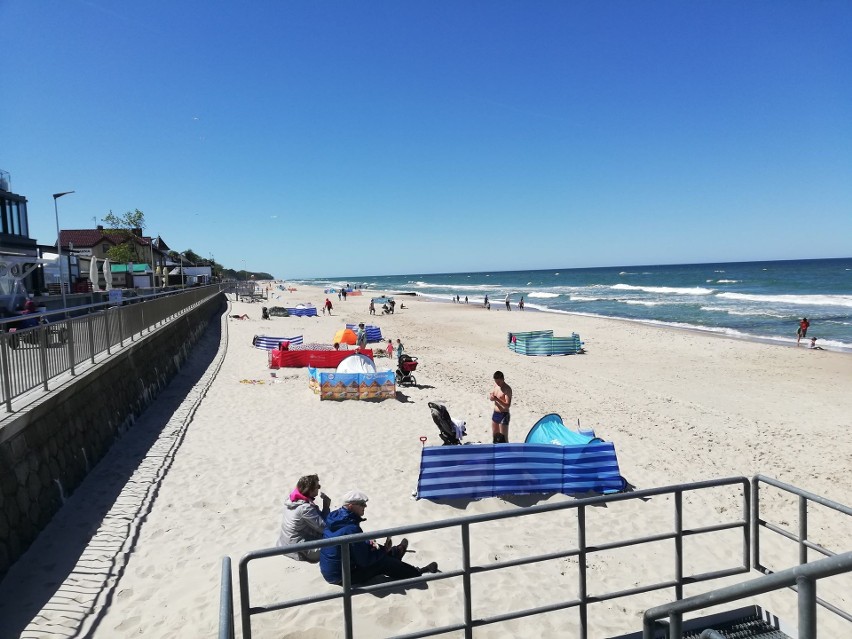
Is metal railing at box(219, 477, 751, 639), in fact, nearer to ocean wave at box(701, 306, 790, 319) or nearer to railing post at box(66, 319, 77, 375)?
railing post at box(66, 319, 77, 375)

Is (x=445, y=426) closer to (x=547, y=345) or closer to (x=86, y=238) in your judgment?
(x=547, y=345)

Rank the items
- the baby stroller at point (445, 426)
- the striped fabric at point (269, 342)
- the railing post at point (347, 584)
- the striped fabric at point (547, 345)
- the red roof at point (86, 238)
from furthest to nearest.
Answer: the red roof at point (86, 238) < the striped fabric at point (547, 345) < the striped fabric at point (269, 342) < the baby stroller at point (445, 426) < the railing post at point (347, 584)

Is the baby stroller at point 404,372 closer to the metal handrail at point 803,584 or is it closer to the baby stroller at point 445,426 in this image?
the baby stroller at point 445,426

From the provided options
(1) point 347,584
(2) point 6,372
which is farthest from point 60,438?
(1) point 347,584

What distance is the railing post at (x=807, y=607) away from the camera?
172cm

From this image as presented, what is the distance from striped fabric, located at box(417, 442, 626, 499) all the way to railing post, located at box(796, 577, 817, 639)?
5707mm

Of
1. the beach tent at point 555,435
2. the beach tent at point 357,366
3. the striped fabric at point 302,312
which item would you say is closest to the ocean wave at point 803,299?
the striped fabric at point 302,312

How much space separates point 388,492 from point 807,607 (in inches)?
247

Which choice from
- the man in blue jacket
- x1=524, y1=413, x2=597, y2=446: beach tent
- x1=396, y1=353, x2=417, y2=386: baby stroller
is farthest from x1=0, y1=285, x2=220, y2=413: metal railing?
x1=524, y1=413, x2=597, y2=446: beach tent

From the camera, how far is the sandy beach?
482cm

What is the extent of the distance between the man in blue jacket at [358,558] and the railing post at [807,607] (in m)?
3.73

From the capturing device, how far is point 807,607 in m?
1.73

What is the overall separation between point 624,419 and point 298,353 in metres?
9.74

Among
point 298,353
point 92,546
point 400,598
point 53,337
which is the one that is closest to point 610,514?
point 400,598
